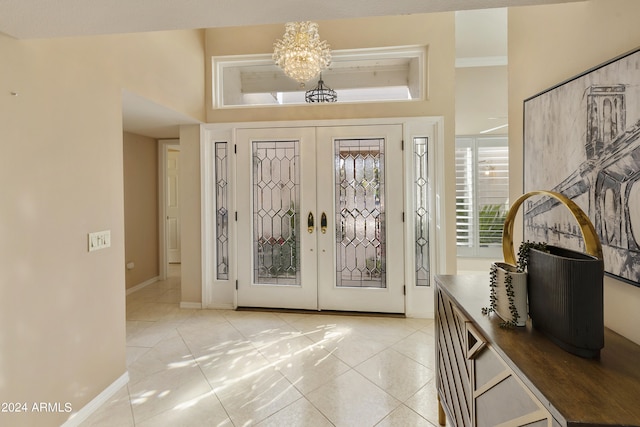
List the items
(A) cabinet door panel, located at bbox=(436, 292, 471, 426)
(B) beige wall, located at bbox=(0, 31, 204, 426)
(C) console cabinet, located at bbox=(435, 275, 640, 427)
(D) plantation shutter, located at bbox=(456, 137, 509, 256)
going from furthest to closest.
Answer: (D) plantation shutter, located at bbox=(456, 137, 509, 256) < (B) beige wall, located at bbox=(0, 31, 204, 426) < (A) cabinet door panel, located at bbox=(436, 292, 471, 426) < (C) console cabinet, located at bbox=(435, 275, 640, 427)

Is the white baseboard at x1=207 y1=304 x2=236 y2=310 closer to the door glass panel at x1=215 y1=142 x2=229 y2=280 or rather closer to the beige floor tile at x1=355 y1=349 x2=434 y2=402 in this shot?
the door glass panel at x1=215 y1=142 x2=229 y2=280

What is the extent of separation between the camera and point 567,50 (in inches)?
58.8

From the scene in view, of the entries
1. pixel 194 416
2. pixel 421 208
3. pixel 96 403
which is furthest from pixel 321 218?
pixel 96 403

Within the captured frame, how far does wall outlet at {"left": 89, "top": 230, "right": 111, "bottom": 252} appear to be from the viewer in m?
1.96

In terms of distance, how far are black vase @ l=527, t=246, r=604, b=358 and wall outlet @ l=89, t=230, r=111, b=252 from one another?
243cm

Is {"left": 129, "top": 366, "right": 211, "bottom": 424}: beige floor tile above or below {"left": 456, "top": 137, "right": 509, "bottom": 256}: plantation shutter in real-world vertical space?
below

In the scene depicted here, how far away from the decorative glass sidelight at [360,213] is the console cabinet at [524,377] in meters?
1.90

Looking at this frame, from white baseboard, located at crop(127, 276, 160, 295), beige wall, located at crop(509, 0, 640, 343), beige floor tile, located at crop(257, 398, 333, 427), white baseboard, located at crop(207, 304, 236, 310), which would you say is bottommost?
beige floor tile, located at crop(257, 398, 333, 427)

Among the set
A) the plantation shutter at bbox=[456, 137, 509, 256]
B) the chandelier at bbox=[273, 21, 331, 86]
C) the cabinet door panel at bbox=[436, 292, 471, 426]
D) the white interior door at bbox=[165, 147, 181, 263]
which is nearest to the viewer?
the cabinet door panel at bbox=[436, 292, 471, 426]

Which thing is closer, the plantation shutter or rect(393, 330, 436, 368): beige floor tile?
rect(393, 330, 436, 368): beige floor tile

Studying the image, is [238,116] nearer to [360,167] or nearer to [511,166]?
[360,167]

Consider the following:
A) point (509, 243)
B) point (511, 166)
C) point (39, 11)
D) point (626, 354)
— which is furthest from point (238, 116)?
point (626, 354)

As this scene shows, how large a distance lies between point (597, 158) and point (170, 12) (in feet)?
6.25

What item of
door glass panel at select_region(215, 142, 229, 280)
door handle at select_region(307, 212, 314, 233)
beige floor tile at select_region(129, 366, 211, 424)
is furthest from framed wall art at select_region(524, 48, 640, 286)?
door glass panel at select_region(215, 142, 229, 280)
